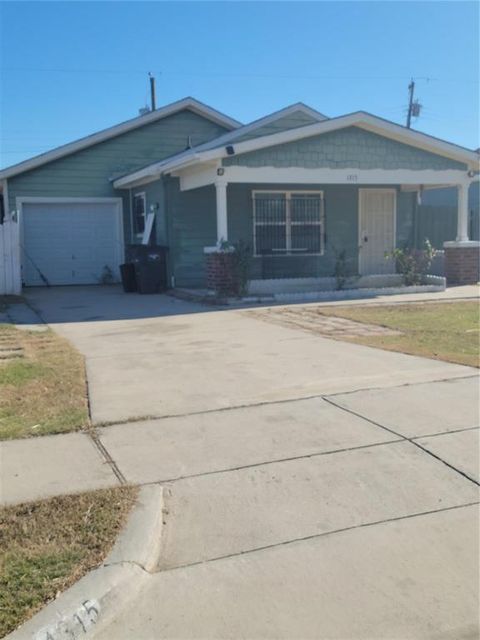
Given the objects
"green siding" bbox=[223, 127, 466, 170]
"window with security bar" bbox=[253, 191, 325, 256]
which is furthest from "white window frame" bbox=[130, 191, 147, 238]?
"green siding" bbox=[223, 127, 466, 170]

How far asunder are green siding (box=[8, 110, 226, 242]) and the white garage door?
370 millimetres

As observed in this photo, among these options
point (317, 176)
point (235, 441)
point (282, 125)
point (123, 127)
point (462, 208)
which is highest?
point (123, 127)

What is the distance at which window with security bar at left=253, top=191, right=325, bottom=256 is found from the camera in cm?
1733

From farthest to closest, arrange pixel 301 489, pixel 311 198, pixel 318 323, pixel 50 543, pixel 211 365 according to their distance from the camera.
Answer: pixel 311 198 → pixel 318 323 → pixel 211 365 → pixel 301 489 → pixel 50 543

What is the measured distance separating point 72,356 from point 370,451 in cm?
459

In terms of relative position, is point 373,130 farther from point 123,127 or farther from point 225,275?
point 123,127

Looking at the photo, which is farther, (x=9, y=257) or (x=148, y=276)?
(x=148, y=276)

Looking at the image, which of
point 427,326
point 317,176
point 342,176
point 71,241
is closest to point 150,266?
point 71,241

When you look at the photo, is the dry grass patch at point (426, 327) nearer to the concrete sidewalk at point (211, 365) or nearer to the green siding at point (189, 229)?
the concrete sidewalk at point (211, 365)

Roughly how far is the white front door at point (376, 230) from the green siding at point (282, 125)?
2.78 meters

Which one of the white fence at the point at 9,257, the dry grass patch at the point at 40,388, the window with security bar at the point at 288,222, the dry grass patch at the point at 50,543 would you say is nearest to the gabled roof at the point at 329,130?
the window with security bar at the point at 288,222

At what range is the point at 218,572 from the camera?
3.32m

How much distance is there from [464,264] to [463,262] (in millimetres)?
63

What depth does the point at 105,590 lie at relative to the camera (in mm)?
3051
